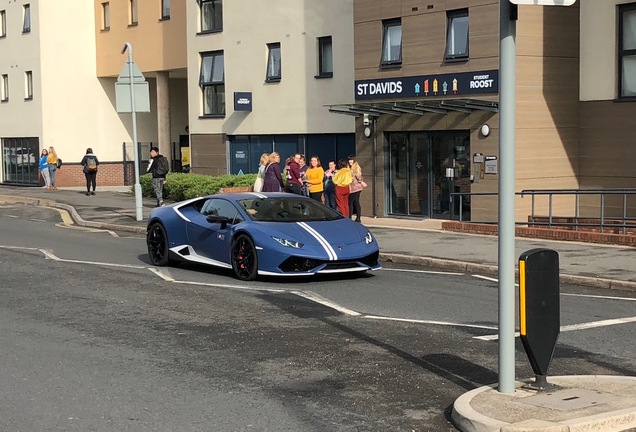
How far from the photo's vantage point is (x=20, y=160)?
44219 millimetres

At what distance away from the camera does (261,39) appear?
3088cm

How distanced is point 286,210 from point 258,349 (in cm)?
583

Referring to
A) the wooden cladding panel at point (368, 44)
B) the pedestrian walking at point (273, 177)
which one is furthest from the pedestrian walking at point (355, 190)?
the wooden cladding panel at point (368, 44)

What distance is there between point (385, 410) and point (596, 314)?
16.2 feet

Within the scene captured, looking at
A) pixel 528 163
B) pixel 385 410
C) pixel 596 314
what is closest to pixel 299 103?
pixel 528 163

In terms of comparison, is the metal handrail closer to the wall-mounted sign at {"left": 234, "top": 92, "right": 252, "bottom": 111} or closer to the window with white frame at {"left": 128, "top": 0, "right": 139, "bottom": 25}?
the wall-mounted sign at {"left": 234, "top": 92, "right": 252, "bottom": 111}

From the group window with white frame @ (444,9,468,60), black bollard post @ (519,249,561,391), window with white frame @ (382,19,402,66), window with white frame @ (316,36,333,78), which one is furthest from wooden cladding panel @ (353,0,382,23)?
black bollard post @ (519,249,561,391)

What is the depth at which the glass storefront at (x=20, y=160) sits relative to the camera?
142 feet

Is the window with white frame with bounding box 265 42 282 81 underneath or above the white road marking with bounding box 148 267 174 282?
above

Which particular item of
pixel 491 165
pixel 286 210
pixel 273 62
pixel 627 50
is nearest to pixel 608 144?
pixel 627 50

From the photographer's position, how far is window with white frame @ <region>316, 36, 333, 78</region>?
94.5ft

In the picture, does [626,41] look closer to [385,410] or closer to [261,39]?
[261,39]

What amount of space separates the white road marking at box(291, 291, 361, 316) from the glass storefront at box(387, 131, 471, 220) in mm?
11002

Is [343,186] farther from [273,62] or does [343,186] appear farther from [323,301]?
[323,301]
